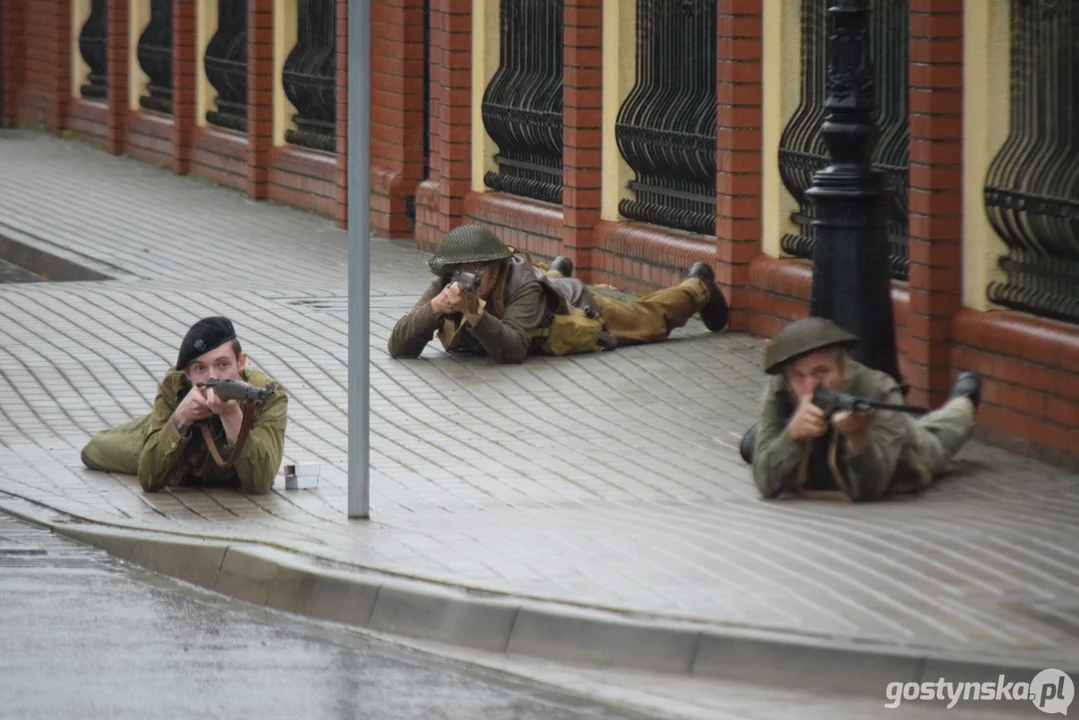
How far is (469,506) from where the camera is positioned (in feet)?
31.1

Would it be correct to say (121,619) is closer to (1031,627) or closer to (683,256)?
(1031,627)

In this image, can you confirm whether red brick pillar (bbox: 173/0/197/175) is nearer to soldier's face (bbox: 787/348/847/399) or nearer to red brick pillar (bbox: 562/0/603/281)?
red brick pillar (bbox: 562/0/603/281)

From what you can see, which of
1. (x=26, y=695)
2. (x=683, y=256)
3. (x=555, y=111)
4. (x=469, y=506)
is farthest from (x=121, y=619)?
(x=555, y=111)

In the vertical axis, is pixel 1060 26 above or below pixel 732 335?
above

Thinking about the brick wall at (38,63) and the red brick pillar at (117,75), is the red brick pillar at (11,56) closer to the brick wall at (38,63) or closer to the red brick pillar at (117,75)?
the brick wall at (38,63)

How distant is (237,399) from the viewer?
30.7ft

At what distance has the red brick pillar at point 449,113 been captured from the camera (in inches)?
722

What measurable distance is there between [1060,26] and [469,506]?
11.7ft

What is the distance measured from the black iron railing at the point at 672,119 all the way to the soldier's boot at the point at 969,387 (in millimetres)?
4524

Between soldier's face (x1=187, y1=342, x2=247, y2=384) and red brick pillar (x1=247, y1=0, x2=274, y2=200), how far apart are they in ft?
44.8

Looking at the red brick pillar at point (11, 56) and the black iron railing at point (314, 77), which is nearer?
the black iron railing at point (314, 77)

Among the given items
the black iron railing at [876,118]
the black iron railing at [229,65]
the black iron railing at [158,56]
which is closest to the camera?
the black iron railing at [876,118]

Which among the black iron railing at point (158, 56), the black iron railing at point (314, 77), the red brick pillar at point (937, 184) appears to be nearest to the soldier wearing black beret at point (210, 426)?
the red brick pillar at point (937, 184)

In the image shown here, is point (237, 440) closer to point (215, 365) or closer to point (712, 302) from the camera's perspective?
point (215, 365)
